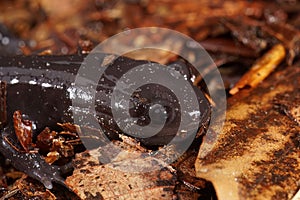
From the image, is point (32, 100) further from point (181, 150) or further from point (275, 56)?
point (275, 56)

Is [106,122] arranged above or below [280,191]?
above

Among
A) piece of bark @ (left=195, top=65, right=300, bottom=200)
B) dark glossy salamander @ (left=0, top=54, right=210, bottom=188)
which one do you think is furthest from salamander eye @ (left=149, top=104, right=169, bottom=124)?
piece of bark @ (left=195, top=65, right=300, bottom=200)

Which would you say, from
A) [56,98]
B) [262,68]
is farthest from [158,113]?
[262,68]

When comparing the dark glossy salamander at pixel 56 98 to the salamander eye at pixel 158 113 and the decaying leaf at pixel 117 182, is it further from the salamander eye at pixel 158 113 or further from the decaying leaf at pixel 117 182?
the decaying leaf at pixel 117 182

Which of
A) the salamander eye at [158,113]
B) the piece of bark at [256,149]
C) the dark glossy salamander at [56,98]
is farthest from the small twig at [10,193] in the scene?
the piece of bark at [256,149]

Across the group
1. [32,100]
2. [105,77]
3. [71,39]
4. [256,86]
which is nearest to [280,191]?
[256,86]

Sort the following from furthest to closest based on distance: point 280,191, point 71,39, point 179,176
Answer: point 71,39, point 179,176, point 280,191

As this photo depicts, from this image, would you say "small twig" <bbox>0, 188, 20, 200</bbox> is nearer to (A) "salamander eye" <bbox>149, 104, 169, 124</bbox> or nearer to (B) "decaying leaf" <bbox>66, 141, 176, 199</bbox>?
(B) "decaying leaf" <bbox>66, 141, 176, 199</bbox>

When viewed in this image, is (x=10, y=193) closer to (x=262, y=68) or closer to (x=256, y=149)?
(x=256, y=149)
